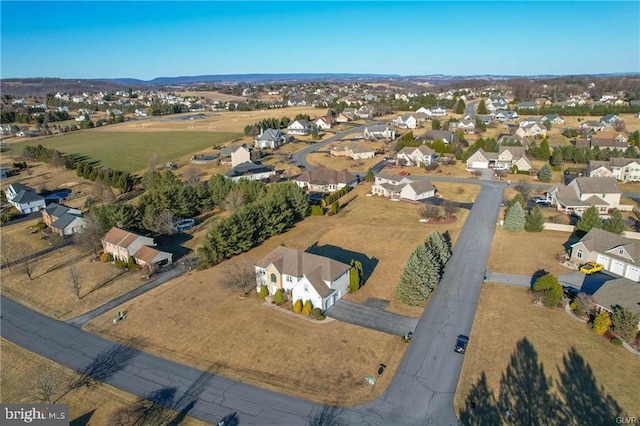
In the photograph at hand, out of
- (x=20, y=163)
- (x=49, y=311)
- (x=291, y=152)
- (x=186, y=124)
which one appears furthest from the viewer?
(x=186, y=124)

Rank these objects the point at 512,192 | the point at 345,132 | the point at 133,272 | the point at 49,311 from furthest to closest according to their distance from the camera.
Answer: the point at 345,132, the point at 512,192, the point at 133,272, the point at 49,311

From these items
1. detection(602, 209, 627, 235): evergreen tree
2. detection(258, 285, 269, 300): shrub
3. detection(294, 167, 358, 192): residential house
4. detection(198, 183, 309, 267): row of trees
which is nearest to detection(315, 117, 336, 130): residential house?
detection(294, 167, 358, 192): residential house

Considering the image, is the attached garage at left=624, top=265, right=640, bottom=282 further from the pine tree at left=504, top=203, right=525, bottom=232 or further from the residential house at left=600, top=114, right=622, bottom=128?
the residential house at left=600, top=114, right=622, bottom=128

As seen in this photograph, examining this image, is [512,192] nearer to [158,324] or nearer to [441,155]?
[441,155]

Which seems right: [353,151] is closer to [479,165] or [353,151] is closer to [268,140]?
[268,140]

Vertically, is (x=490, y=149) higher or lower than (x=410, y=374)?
higher

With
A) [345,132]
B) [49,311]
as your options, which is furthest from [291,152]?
[49,311]

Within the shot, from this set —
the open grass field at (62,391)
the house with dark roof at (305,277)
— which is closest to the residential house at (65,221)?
the open grass field at (62,391)
